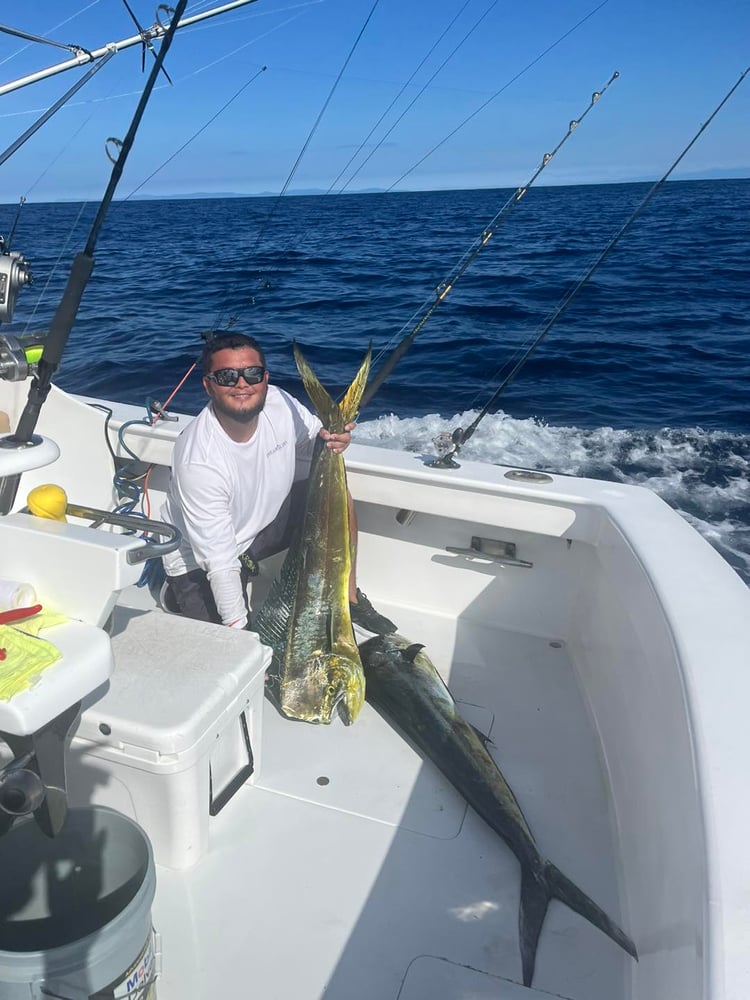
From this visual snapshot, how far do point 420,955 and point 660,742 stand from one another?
0.79 metres

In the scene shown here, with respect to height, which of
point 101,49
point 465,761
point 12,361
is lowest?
point 465,761

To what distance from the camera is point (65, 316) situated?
1674 millimetres

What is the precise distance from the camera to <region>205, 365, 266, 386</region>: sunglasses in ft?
8.56

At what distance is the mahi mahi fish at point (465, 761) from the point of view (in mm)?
1815

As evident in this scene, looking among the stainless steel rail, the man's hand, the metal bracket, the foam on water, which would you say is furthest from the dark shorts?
Answer: the foam on water

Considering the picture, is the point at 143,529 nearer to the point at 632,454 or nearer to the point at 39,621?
the point at 39,621

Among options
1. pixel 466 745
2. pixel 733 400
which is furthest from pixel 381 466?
pixel 733 400

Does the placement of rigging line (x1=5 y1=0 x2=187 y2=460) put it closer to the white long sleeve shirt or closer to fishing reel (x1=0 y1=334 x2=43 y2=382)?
fishing reel (x1=0 y1=334 x2=43 y2=382)

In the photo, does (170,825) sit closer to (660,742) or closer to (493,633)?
(660,742)

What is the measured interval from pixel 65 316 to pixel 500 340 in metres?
10.6

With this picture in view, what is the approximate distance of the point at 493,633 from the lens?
10.1 ft

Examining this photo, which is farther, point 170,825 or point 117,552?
point 170,825

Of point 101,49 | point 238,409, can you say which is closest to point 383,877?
point 238,409

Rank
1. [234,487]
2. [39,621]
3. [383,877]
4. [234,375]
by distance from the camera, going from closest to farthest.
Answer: [39,621], [383,877], [234,375], [234,487]
